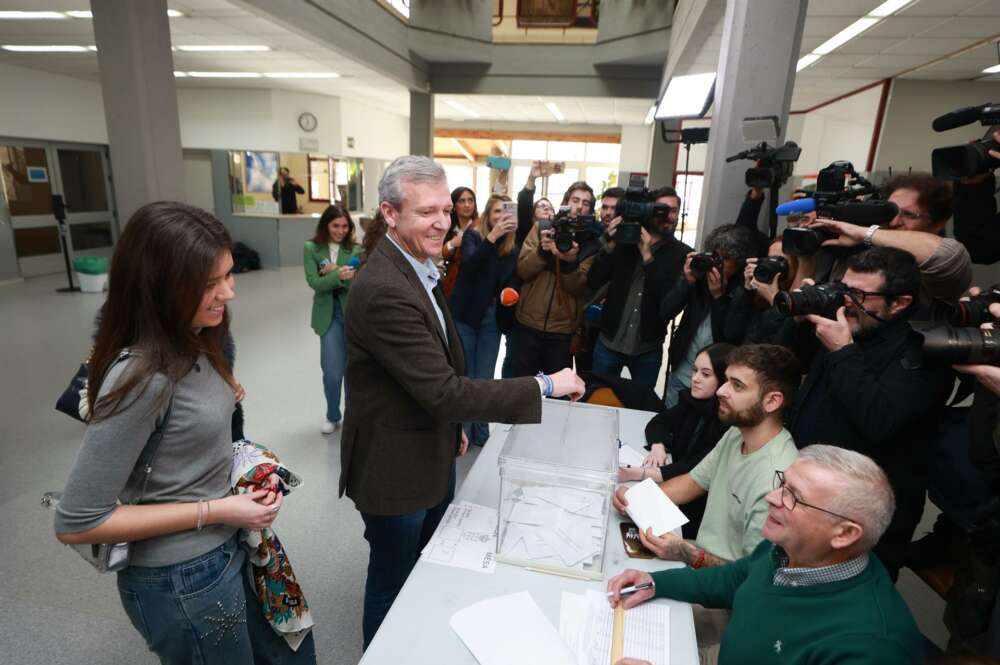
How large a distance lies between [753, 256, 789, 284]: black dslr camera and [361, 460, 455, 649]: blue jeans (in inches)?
55.9

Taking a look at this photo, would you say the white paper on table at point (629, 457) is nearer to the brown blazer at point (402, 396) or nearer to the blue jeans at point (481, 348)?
the brown blazer at point (402, 396)

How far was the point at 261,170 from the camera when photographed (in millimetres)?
8883

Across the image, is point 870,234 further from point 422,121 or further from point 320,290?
point 422,121

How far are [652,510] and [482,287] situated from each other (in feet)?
5.81

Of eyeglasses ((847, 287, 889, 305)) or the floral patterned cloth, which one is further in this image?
eyeglasses ((847, 287, 889, 305))

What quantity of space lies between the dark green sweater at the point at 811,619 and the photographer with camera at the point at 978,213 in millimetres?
1400

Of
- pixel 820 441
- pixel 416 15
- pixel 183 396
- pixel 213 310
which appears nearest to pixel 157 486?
pixel 183 396

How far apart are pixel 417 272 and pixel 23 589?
6.74ft

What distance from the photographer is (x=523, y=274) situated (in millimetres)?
2969

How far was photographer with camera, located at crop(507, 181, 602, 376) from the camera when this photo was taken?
2846mm

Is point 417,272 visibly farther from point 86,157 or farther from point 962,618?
point 86,157

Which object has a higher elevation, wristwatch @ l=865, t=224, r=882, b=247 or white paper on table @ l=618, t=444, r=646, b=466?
wristwatch @ l=865, t=224, r=882, b=247

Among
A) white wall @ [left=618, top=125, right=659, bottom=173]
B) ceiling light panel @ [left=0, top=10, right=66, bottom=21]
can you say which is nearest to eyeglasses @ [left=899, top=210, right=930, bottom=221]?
ceiling light panel @ [left=0, top=10, right=66, bottom=21]

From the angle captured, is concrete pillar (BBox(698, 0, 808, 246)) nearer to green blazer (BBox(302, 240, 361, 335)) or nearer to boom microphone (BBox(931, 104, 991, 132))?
boom microphone (BBox(931, 104, 991, 132))
